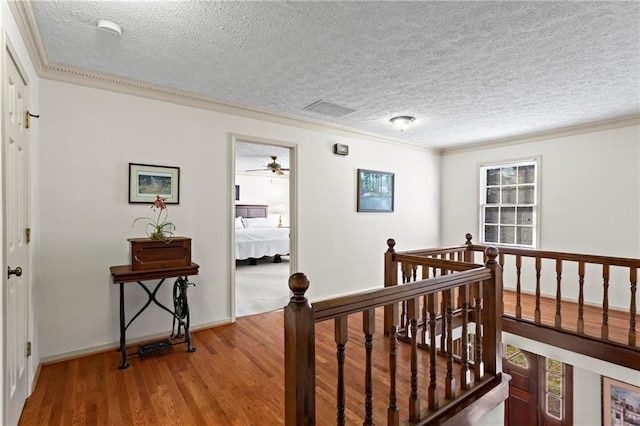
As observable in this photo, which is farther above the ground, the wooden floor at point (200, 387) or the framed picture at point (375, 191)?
the framed picture at point (375, 191)

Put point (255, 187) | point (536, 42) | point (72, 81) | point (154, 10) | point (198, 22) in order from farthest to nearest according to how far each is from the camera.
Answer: point (255, 187) → point (72, 81) → point (536, 42) → point (198, 22) → point (154, 10)

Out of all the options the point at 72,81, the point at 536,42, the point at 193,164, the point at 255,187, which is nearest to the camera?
the point at 536,42

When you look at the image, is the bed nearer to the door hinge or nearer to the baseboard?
the baseboard

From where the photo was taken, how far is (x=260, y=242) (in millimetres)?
7270

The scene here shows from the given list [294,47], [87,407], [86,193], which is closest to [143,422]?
[87,407]

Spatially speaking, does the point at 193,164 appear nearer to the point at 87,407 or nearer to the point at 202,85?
the point at 202,85

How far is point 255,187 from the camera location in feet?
30.7

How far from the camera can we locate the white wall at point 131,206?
2664mm

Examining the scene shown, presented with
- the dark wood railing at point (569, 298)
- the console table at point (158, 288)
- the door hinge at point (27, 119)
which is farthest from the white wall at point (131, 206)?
the dark wood railing at point (569, 298)

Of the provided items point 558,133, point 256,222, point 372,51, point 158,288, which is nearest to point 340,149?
point 372,51

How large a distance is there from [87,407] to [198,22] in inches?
99.8

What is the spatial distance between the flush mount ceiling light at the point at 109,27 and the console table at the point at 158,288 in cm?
173

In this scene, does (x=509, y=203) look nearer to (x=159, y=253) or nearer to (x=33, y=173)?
(x=159, y=253)

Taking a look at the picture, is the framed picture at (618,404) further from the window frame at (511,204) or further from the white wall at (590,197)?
the window frame at (511,204)
